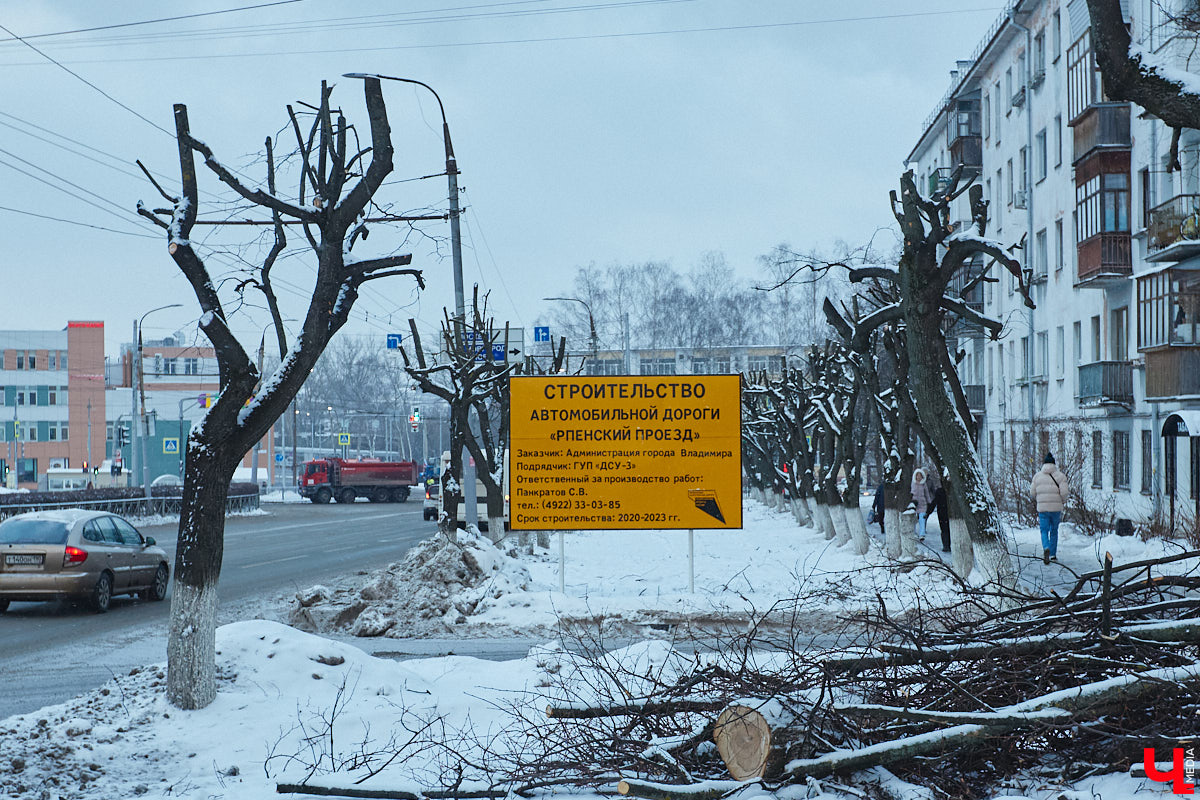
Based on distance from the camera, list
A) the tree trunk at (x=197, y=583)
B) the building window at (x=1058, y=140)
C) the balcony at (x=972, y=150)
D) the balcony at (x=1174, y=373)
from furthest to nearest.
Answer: the balcony at (x=972, y=150) < the building window at (x=1058, y=140) < the balcony at (x=1174, y=373) < the tree trunk at (x=197, y=583)

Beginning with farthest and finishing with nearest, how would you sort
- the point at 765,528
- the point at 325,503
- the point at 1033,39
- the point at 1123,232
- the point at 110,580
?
the point at 325,503
the point at 1033,39
the point at 765,528
the point at 1123,232
the point at 110,580

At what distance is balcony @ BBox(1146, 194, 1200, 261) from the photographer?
24.9m

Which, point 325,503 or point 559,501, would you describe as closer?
point 559,501

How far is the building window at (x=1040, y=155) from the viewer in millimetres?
37375

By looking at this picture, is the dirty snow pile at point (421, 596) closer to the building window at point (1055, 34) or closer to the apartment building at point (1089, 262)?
Answer: the apartment building at point (1089, 262)

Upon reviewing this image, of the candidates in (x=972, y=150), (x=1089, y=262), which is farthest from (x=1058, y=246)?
(x=972, y=150)

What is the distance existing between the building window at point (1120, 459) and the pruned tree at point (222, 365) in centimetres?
2557

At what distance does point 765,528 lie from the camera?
35625 mm

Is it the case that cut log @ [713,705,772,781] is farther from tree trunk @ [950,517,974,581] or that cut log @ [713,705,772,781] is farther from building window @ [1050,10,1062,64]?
building window @ [1050,10,1062,64]

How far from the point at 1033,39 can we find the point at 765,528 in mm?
18604

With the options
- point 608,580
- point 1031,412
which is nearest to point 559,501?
point 608,580

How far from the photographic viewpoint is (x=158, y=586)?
58.6 ft

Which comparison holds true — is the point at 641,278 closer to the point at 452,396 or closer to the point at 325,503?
the point at 325,503

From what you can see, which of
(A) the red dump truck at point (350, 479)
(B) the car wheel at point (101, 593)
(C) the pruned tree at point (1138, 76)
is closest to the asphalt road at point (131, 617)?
(B) the car wheel at point (101, 593)
